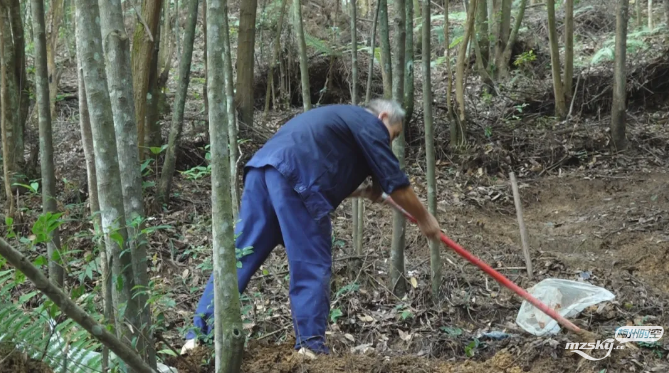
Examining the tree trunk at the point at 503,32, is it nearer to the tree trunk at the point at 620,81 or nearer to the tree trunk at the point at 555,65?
the tree trunk at the point at 555,65

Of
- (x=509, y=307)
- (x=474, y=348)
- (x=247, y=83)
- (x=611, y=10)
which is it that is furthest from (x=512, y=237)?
(x=611, y=10)

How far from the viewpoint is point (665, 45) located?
1069 centimetres

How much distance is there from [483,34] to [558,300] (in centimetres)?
831

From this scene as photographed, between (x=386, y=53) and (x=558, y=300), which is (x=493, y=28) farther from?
(x=558, y=300)

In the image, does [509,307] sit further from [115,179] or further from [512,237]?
[115,179]

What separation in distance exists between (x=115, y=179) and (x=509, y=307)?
136 inches

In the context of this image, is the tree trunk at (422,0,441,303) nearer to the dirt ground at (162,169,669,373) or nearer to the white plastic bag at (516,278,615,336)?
the dirt ground at (162,169,669,373)

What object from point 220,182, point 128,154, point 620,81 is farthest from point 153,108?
point 620,81

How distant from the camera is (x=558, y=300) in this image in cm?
464

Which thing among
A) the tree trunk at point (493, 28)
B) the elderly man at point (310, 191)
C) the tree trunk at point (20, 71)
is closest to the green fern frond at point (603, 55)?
the tree trunk at point (493, 28)

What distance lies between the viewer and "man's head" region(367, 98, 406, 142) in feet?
13.1

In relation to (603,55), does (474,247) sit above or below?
below

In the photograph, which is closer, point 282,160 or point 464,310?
point 282,160

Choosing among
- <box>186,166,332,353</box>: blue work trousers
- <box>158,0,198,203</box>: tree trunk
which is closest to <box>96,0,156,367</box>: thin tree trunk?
<box>186,166,332,353</box>: blue work trousers
